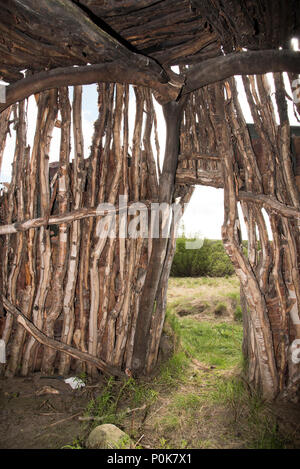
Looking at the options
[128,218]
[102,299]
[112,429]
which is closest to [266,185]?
[128,218]

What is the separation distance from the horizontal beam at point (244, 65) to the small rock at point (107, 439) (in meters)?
2.97

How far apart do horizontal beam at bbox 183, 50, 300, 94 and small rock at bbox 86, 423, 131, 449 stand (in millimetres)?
2970

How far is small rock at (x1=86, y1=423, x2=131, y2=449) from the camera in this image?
6.07 ft

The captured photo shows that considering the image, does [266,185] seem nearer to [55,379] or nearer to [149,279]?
[149,279]

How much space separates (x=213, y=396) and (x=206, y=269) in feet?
18.1

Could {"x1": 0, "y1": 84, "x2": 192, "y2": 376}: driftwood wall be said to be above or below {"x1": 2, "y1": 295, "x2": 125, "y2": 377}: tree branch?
above

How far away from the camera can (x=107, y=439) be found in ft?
6.13

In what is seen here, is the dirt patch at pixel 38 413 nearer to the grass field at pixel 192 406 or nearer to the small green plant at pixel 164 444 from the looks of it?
the grass field at pixel 192 406

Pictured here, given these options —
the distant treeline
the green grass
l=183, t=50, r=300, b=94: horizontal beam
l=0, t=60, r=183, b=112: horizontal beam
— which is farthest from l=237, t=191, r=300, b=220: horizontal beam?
the distant treeline

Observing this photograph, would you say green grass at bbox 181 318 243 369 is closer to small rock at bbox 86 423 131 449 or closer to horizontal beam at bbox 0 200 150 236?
small rock at bbox 86 423 131 449

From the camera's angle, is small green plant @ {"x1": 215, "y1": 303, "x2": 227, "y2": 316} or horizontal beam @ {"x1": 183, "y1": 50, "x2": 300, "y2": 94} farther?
small green plant @ {"x1": 215, "y1": 303, "x2": 227, "y2": 316}

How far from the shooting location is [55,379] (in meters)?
2.82
